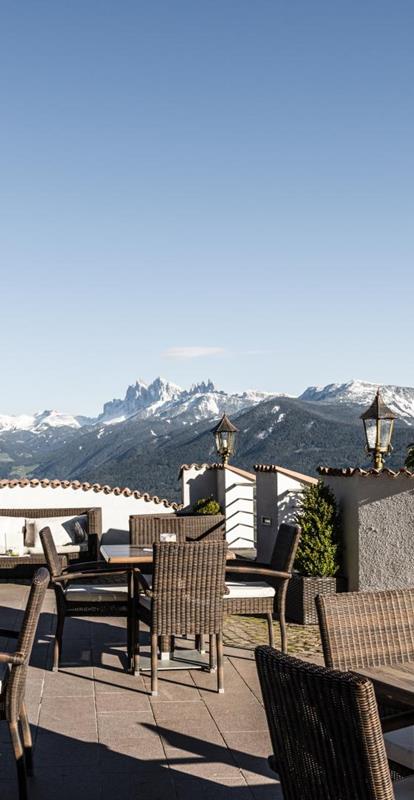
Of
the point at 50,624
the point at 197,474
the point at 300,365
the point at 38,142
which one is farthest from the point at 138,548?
the point at 300,365

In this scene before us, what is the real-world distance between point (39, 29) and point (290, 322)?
60934 mm

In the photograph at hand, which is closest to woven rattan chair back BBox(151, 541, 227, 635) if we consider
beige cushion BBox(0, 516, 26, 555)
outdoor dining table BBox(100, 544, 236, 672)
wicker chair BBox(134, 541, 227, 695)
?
wicker chair BBox(134, 541, 227, 695)

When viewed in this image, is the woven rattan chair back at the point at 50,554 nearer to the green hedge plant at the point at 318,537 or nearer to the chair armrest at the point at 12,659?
the chair armrest at the point at 12,659

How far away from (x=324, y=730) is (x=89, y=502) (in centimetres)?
1085

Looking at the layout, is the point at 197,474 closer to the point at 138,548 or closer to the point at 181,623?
the point at 138,548

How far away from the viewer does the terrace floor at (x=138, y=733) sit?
3.85 meters

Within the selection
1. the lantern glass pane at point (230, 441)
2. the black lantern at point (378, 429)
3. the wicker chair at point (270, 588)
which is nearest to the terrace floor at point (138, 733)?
the wicker chair at point (270, 588)

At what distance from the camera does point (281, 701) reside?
92.0 inches

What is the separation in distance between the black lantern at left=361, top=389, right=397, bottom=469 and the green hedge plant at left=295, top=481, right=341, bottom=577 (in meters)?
0.70

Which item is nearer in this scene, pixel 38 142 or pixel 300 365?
pixel 38 142

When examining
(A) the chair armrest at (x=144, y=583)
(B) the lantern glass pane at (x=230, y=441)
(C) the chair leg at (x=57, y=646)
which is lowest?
(C) the chair leg at (x=57, y=646)

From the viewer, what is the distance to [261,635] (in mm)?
7020

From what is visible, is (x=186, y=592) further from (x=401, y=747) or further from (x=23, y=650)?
(x=401, y=747)

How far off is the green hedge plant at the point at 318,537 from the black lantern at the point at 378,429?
2.30 feet
